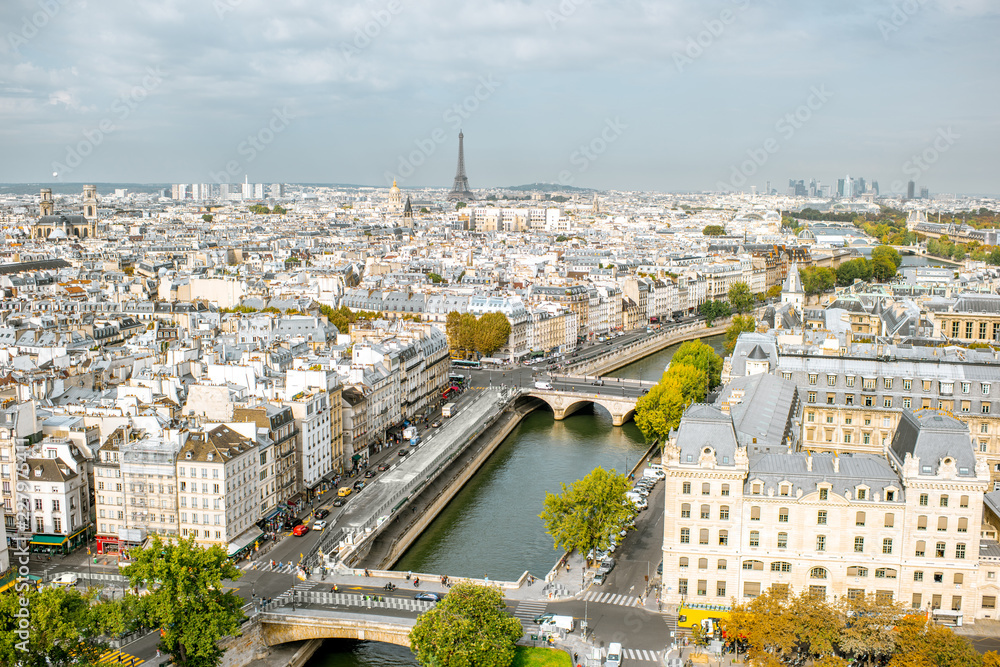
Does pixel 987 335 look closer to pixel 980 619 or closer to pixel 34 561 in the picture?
pixel 980 619

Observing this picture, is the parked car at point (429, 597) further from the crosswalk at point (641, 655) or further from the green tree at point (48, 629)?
the green tree at point (48, 629)

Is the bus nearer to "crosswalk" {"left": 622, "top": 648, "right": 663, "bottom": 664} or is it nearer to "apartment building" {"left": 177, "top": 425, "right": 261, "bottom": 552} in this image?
"crosswalk" {"left": 622, "top": 648, "right": 663, "bottom": 664}

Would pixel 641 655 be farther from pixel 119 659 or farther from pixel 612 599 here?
pixel 119 659

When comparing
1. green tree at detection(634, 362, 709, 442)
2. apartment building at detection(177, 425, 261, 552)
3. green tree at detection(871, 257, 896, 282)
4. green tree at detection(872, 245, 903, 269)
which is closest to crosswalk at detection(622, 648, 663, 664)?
apartment building at detection(177, 425, 261, 552)

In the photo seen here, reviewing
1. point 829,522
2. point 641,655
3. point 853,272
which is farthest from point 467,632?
point 853,272

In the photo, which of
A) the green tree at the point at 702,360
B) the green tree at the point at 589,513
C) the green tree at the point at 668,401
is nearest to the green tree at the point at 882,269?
the green tree at the point at 702,360

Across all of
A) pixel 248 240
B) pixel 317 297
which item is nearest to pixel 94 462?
pixel 317 297
